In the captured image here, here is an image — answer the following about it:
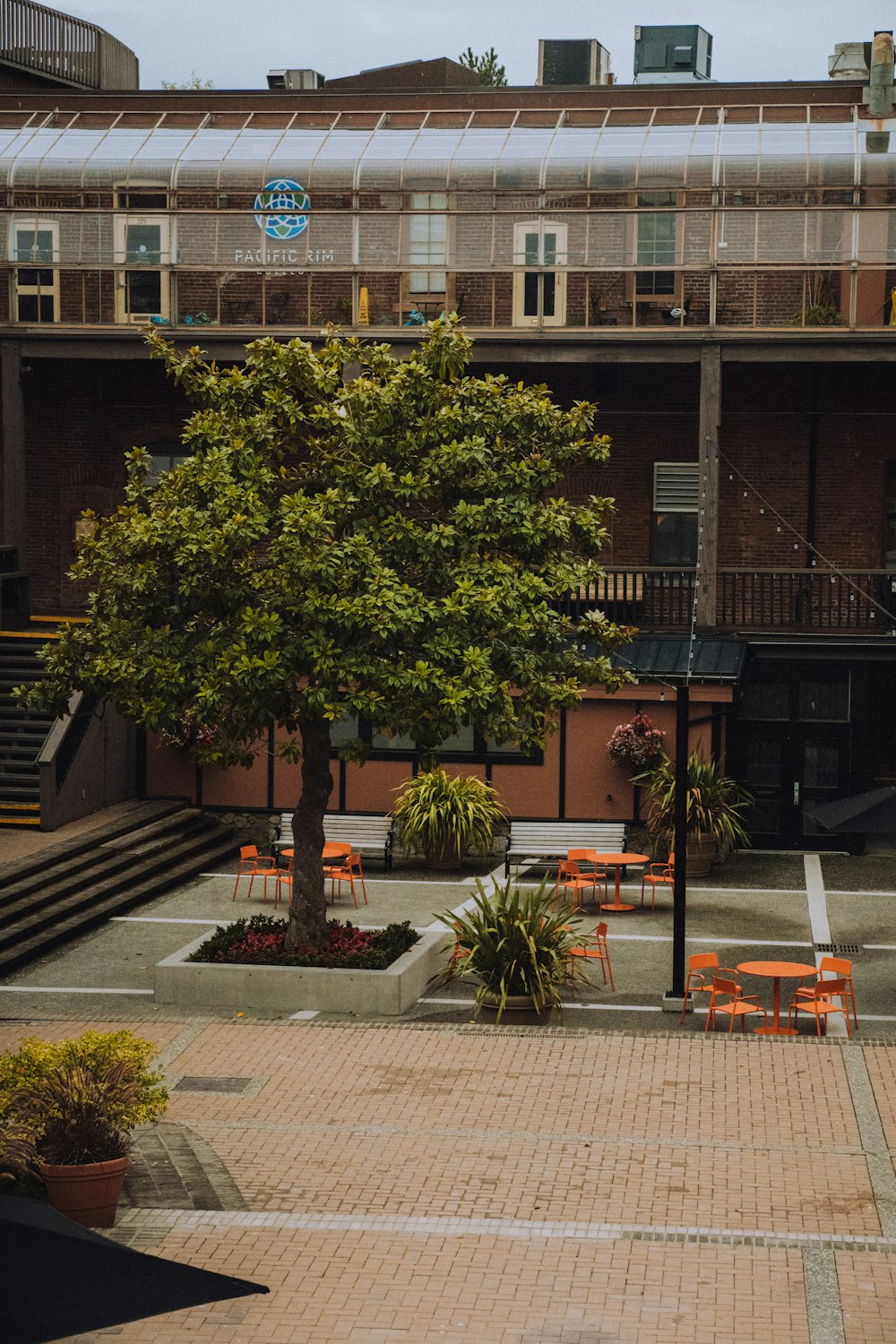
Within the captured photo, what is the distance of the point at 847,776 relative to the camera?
24203 mm

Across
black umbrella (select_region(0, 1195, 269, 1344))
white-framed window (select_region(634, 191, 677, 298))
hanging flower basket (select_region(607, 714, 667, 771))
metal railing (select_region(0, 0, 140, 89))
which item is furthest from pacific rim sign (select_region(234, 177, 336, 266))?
black umbrella (select_region(0, 1195, 269, 1344))

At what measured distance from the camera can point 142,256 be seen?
2603 centimetres

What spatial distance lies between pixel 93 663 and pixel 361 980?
13.1 feet

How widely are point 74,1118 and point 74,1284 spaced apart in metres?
4.03

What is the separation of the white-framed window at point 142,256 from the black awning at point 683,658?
950 cm

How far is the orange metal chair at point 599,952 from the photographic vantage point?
1611 centimetres

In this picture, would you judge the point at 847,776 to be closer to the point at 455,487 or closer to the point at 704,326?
the point at 704,326

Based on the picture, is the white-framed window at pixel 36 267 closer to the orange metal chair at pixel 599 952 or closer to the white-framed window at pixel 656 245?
the white-framed window at pixel 656 245

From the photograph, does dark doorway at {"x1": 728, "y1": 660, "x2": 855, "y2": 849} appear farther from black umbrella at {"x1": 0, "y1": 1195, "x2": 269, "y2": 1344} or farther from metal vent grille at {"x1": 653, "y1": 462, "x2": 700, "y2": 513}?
black umbrella at {"x1": 0, "y1": 1195, "x2": 269, "y2": 1344}

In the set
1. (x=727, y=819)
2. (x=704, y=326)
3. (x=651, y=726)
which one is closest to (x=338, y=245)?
(x=704, y=326)

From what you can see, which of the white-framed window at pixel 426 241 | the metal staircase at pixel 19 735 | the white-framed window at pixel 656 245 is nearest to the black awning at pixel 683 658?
the white-framed window at pixel 656 245

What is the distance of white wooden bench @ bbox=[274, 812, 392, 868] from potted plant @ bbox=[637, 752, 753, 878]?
12.3 ft

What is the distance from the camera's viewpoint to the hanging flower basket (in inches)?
914

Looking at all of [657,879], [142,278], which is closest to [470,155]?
[142,278]
